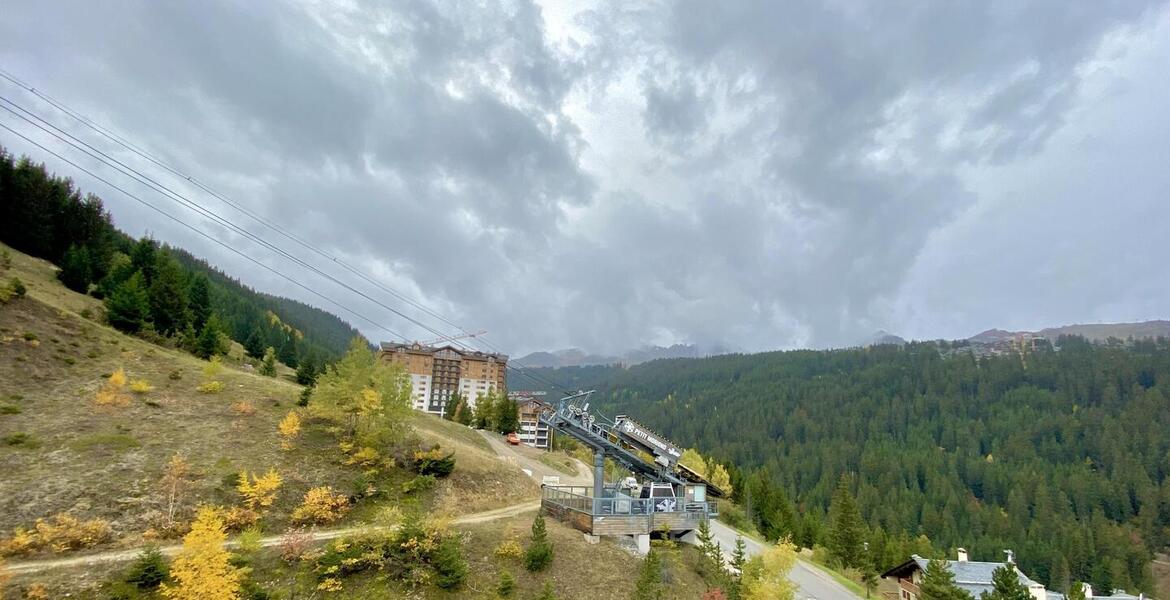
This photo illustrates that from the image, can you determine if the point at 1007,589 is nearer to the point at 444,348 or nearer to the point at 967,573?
the point at 967,573

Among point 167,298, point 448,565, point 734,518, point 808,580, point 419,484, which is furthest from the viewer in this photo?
point 734,518

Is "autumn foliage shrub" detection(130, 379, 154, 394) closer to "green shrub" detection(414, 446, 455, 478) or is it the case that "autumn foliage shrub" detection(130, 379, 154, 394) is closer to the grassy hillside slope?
the grassy hillside slope

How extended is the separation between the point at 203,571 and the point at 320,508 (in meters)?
11.3

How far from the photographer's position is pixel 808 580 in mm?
44438

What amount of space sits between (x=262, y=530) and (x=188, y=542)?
9131 millimetres

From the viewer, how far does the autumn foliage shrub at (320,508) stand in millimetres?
31406

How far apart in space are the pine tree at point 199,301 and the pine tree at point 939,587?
73311 millimetres

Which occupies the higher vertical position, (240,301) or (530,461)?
(240,301)

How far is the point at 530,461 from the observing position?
66.8 meters

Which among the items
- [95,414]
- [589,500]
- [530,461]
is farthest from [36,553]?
[530,461]

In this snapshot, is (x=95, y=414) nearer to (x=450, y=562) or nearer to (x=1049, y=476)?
(x=450, y=562)

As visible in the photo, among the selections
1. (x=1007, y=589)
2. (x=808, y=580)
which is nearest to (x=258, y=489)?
(x=808, y=580)

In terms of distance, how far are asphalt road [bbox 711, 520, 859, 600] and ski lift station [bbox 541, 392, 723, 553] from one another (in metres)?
7.74

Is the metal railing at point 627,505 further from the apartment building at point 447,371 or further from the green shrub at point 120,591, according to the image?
the apartment building at point 447,371
